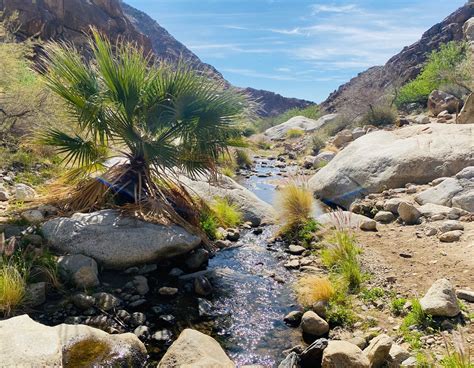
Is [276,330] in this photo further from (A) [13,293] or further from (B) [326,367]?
(A) [13,293]

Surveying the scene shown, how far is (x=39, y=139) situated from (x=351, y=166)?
26.1 feet

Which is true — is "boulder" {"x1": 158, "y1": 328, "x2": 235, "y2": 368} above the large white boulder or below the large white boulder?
below

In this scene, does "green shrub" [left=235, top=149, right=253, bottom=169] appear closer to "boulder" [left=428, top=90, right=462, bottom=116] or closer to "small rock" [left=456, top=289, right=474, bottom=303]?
"boulder" [left=428, top=90, right=462, bottom=116]

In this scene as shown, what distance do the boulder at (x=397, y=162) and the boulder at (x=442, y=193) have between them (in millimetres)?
1200

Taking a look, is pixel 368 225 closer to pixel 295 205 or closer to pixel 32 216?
pixel 295 205

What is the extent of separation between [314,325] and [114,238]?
340 centimetres

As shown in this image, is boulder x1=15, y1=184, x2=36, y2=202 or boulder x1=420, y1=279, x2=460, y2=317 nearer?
boulder x1=420, y1=279, x2=460, y2=317

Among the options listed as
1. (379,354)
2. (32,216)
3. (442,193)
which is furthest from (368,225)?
(32,216)

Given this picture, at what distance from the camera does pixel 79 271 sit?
Answer: 6.03 metres

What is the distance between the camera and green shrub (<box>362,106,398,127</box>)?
24391mm

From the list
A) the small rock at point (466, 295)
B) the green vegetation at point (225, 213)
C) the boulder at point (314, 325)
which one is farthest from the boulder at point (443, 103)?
the boulder at point (314, 325)

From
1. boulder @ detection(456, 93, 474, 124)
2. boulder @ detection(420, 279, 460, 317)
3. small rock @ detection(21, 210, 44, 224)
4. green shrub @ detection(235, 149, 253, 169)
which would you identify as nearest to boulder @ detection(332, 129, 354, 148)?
green shrub @ detection(235, 149, 253, 169)

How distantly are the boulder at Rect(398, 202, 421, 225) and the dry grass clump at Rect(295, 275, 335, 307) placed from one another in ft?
10.1

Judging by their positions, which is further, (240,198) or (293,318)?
(240,198)
